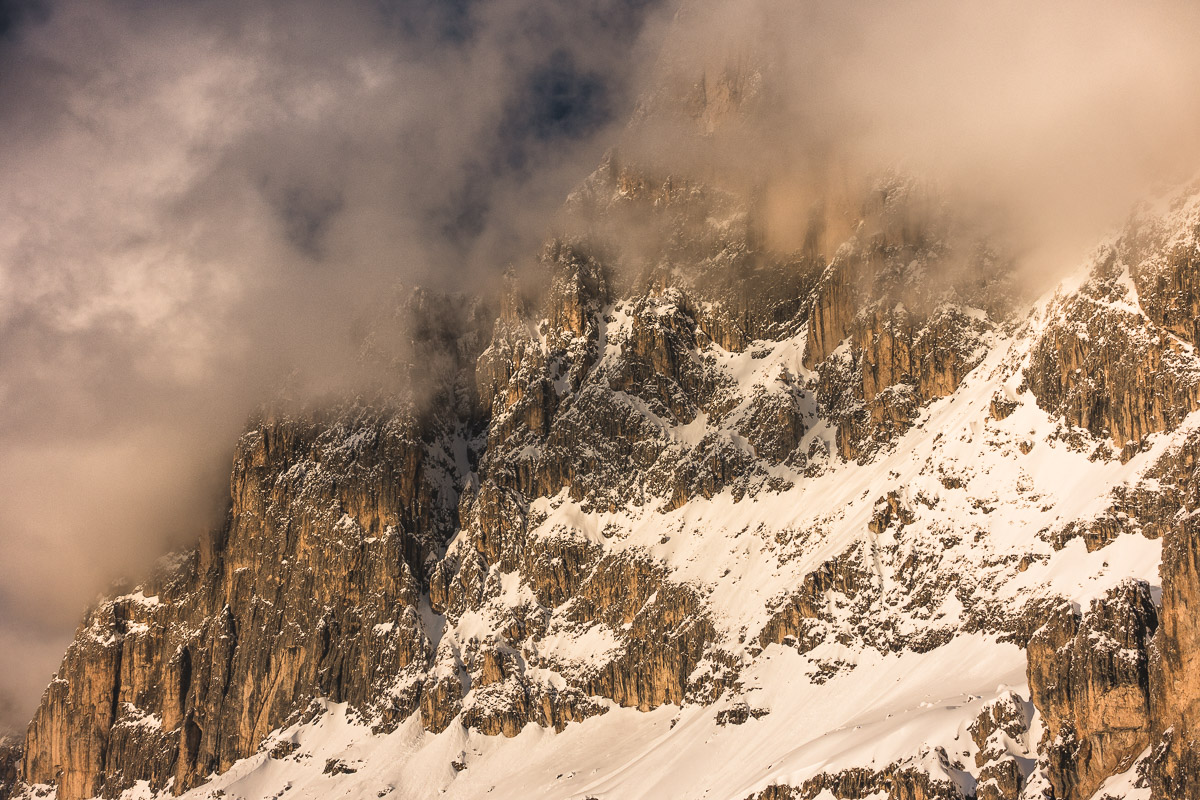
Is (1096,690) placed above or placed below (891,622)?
below

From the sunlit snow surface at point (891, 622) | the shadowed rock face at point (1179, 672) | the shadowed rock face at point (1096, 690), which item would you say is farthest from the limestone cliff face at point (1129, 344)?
the shadowed rock face at point (1179, 672)

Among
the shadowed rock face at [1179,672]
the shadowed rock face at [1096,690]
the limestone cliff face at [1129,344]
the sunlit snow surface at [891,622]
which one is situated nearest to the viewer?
the shadowed rock face at [1179,672]

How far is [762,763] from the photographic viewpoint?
161m

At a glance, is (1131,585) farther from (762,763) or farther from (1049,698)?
(762,763)

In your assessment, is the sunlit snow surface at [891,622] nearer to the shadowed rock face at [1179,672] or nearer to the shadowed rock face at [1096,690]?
the shadowed rock face at [1096,690]

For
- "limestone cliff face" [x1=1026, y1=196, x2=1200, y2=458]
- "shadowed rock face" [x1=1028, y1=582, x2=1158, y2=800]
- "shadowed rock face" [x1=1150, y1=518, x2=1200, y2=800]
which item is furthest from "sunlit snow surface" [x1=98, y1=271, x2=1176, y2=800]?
"shadowed rock face" [x1=1150, y1=518, x2=1200, y2=800]

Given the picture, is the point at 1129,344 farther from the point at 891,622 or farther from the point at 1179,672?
the point at 1179,672

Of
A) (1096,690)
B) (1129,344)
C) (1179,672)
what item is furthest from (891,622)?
(1179,672)

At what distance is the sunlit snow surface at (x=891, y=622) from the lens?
14600 cm

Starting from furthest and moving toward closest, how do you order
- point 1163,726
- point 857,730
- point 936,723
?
point 857,730 < point 936,723 < point 1163,726

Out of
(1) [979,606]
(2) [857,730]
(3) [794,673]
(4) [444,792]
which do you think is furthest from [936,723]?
(4) [444,792]

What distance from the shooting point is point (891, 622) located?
17162 cm

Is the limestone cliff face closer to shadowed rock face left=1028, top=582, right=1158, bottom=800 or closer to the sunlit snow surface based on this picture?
the sunlit snow surface

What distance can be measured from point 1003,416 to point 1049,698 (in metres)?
70.0
